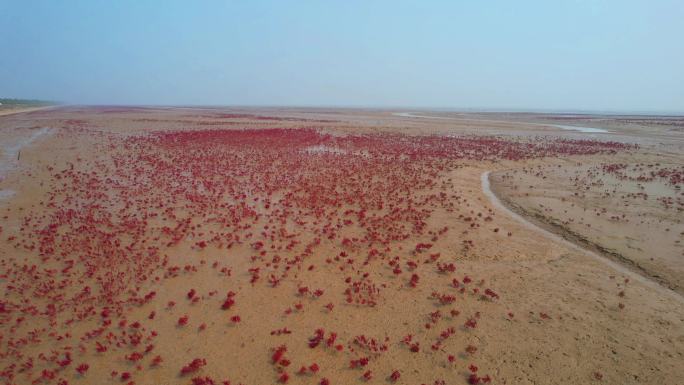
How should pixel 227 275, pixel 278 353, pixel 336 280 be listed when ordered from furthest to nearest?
pixel 227 275, pixel 336 280, pixel 278 353

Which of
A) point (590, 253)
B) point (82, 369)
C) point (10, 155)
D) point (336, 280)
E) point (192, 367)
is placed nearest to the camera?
point (82, 369)

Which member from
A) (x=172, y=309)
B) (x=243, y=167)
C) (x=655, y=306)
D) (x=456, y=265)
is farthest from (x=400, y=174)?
(x=172, y=309)

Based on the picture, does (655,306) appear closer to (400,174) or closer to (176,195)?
(400,174)

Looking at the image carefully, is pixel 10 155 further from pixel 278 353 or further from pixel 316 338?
pixel 316 338

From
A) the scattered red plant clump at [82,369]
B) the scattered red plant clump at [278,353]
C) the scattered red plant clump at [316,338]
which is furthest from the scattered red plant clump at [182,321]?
the scattered red plant clump at [316,338]

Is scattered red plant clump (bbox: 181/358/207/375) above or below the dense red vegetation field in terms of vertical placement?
below

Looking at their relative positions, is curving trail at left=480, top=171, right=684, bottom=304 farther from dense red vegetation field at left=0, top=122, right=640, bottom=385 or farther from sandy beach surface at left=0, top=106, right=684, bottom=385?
dense red vegetation field at left=0, top=122, right=640, bottom=385

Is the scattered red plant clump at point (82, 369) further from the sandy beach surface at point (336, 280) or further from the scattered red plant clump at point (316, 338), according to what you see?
the scattered red plant clump at point (316, 338)

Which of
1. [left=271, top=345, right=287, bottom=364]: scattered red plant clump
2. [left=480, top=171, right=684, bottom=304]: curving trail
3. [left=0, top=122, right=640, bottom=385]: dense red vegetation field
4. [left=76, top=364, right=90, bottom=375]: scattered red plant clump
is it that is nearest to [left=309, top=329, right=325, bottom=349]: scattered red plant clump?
[left=0, top=122, right=640, bottom=385]: dense red vegetation field

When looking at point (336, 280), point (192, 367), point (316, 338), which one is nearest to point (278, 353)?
point (316, 338)
